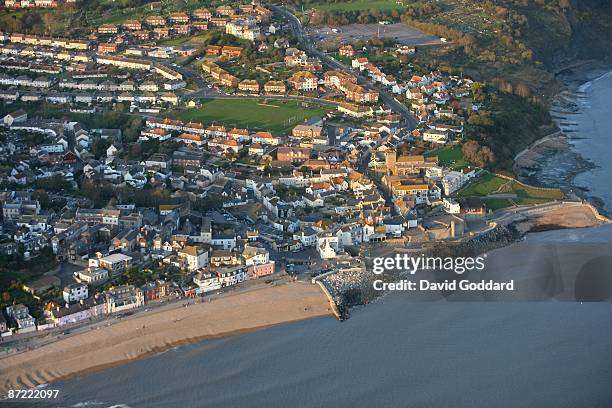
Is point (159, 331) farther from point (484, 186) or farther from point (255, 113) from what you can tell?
point (255, 113)

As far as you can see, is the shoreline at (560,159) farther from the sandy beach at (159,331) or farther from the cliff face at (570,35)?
the sandy beach at (159,331)

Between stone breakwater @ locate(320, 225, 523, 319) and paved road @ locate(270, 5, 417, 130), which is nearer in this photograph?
stone breakwater @ locate(320, 225, 523, 319)

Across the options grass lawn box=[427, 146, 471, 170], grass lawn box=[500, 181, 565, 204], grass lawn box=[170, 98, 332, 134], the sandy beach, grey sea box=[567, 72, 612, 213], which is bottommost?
grey sea box=[567, 72, 612, 213]

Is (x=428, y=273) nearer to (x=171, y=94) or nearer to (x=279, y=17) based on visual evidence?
(x=171, y=94)

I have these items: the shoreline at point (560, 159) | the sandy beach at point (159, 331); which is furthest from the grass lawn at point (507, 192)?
the sandy beach at point (159, 331)

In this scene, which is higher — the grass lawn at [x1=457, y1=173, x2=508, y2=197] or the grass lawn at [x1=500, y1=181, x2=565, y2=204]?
the grass lawn at [x1=457, y1=173, x2=508, y2=197]

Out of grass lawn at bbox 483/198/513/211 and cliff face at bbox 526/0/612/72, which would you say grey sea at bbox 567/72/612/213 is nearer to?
cliff face at bbox 526/0/612/72

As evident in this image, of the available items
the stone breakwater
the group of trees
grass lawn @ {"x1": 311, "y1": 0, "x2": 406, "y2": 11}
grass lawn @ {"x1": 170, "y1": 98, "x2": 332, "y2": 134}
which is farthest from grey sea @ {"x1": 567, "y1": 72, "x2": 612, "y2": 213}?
grass lawn @ {"x1": 311, "y1": 0, "x2": 406, "y2": 11}
